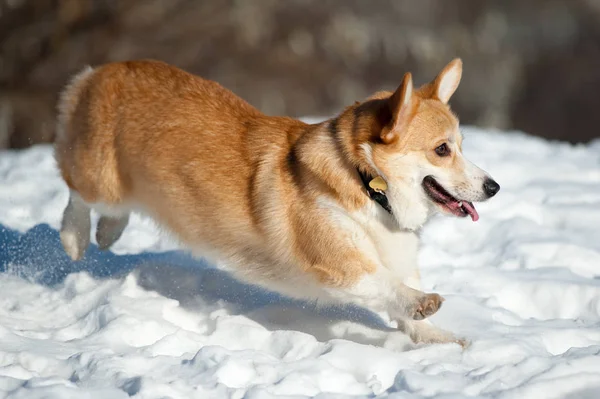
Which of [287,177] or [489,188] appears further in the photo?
[287,177]

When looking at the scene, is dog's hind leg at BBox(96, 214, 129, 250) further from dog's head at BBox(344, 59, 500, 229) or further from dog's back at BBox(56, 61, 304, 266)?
dog's head at BBox(344, 59, 500, 229)

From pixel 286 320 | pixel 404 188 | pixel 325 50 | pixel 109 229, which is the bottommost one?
pixel 286 320

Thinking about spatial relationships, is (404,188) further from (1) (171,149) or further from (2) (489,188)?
(1) (171,149)

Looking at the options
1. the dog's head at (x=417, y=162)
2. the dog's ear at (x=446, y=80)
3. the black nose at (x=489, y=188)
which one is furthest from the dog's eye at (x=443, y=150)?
the dog's ear at (x=446, y=80)

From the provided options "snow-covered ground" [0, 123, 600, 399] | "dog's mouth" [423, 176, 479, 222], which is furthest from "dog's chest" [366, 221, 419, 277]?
"snow-covered ground" [0, 123, 600, 399]

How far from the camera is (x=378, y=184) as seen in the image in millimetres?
3551

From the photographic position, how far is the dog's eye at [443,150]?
3600 millimetres

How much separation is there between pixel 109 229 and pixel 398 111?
7.43ft

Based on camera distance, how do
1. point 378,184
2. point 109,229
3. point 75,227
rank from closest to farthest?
point 378,184 < point 75,227 < point 109,229

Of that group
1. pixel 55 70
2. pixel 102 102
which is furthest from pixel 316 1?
pixel 102 102

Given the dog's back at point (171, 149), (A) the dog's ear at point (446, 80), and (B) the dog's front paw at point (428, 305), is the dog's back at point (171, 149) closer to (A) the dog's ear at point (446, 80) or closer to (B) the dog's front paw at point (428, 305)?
(A) the dog's ear at point (446, 80)

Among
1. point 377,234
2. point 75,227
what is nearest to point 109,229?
point 75,227

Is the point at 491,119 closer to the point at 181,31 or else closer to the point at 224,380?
the point at 181,31

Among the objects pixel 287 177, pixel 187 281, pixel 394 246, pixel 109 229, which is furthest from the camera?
pixel 109 229
